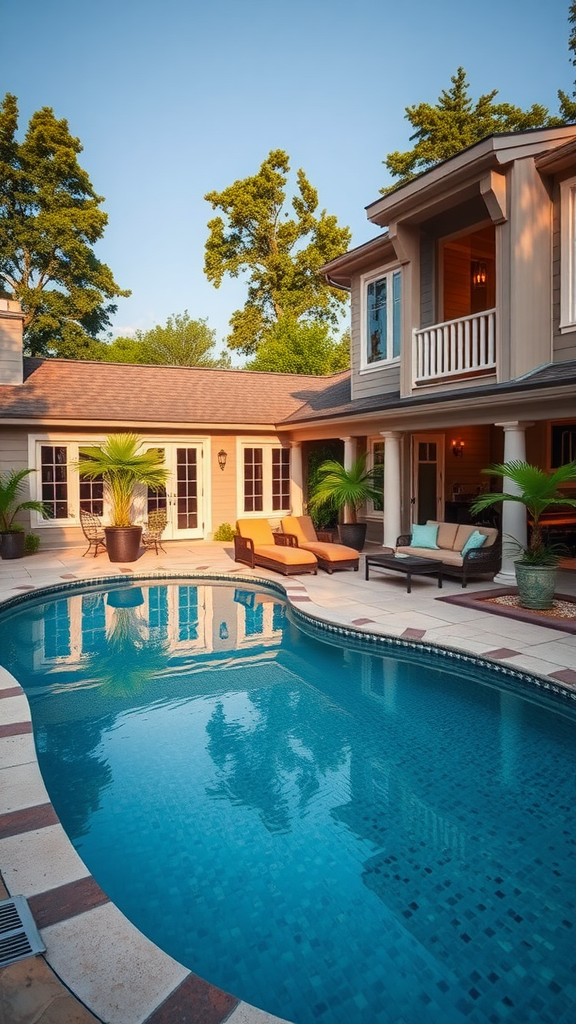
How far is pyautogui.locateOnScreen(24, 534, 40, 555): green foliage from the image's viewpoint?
1282 centimetres

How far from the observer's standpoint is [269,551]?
11062mm

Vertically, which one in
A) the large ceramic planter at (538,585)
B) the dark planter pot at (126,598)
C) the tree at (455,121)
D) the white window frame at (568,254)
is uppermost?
the tree at (455,121)

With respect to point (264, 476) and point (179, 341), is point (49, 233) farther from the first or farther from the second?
point (264, 476)

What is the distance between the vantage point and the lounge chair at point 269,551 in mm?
10602

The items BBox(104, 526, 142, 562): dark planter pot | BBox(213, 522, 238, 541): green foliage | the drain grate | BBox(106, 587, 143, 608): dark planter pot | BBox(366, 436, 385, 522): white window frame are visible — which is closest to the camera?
the drain grate

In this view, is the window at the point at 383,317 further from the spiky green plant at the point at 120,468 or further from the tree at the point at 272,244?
the tree at the point at 272,244

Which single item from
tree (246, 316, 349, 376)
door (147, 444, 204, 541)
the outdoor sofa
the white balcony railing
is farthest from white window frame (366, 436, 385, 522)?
tree (246, 316, 349, 376)

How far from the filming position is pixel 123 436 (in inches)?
515

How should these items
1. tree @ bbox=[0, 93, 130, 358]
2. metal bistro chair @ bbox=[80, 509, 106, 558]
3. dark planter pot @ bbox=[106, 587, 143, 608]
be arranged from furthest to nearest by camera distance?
tree @ bbox=[0, 93, 130, 358] < metal bistro chair @ bbox=[80, 509, 106, 558] < dark planter pot @ bbox=[106, 587, 143, 608]

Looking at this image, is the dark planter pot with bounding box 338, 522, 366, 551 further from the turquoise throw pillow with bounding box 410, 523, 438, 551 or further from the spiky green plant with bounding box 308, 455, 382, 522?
the turquoise throw pillow with bounding box 410, 523, 438, 551

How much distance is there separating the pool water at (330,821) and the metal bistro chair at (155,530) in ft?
20.6

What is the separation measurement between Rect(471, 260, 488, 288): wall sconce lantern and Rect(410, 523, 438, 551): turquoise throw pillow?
5.42 meters

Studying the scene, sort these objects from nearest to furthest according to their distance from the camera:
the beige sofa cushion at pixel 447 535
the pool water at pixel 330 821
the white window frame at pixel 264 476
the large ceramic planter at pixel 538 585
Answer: the pool water at pixel 330 821 < the large ceramic planter at pixel 538 585 < the beige sofa cushion at pixel 447 535 < the white window frame at pixel 264 476

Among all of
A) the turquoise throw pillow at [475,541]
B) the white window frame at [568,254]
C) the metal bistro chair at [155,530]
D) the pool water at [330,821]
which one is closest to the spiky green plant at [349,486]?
the turquoise throw pillow at [475,541]
